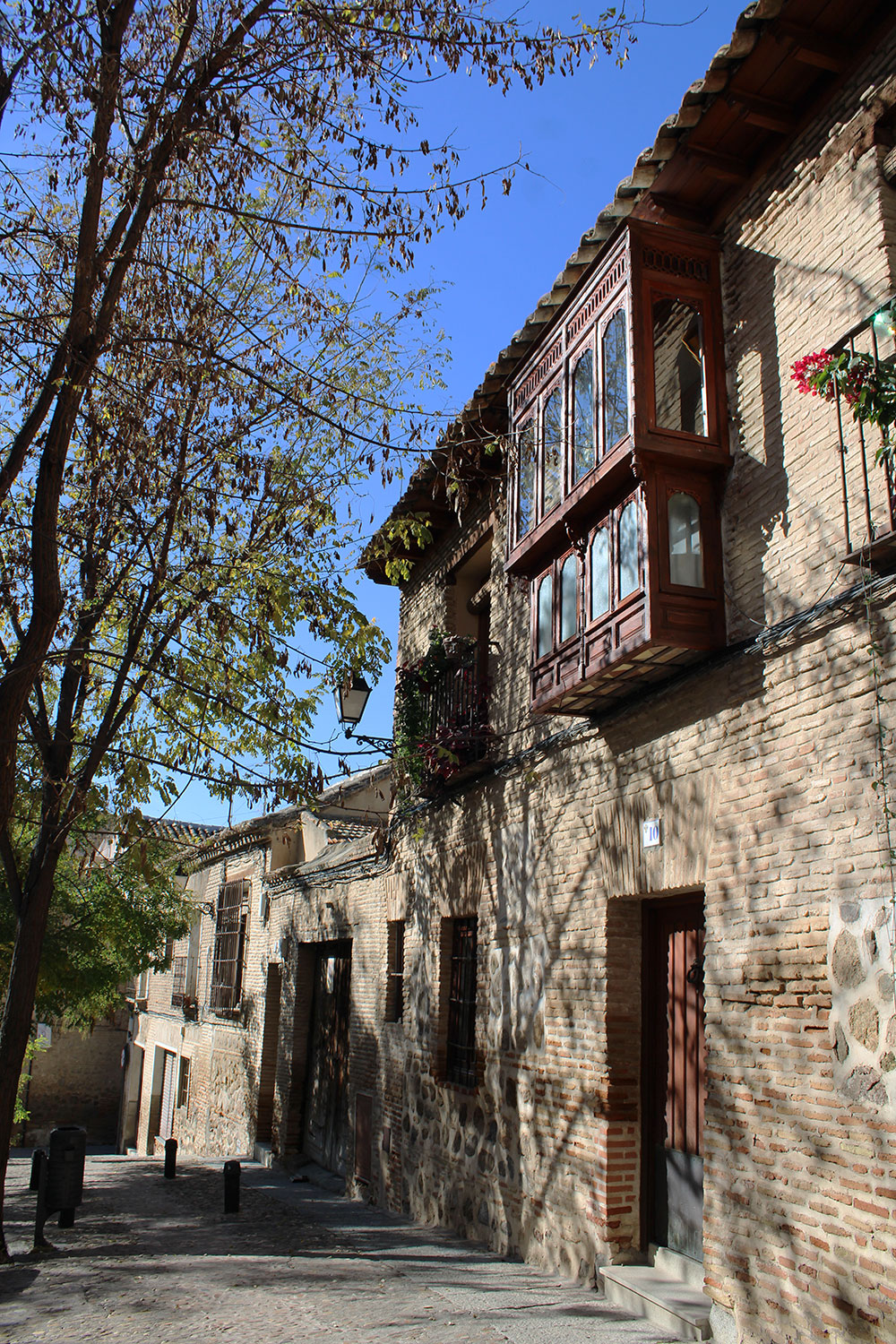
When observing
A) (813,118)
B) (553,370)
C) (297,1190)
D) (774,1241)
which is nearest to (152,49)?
(553,370)

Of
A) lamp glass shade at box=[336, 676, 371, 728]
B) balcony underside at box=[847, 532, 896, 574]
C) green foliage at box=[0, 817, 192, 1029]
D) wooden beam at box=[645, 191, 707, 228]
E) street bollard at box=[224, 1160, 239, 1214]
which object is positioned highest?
wooden beam at box=[645, 191, 707, 228]

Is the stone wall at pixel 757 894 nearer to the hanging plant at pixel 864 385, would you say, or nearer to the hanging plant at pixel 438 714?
the hanging plant at pixel 864 385

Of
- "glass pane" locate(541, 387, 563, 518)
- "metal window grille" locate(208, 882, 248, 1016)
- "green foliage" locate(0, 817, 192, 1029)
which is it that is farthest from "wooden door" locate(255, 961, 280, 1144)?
"glass pane" locate(541, 387, 563, 518)

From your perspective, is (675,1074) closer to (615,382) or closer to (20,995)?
(615,382)

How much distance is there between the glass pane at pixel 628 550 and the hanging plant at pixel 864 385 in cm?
145

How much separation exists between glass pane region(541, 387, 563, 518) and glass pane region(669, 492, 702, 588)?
135 cm

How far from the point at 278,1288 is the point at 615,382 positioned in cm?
583

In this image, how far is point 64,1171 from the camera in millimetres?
8359

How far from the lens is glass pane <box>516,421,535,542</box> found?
24.1ft

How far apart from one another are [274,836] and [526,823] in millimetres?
9108

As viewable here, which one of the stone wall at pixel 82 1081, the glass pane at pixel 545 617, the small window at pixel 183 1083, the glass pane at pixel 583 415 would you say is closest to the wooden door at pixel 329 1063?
the glass pane at pixel 545 617

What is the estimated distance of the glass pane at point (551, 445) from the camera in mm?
6965

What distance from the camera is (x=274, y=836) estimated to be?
1598cm

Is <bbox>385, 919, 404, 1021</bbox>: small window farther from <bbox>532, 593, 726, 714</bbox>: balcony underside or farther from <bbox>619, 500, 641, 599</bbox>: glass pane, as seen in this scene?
<bbox>619, 500, 641, 599</bbox>: glass pane
